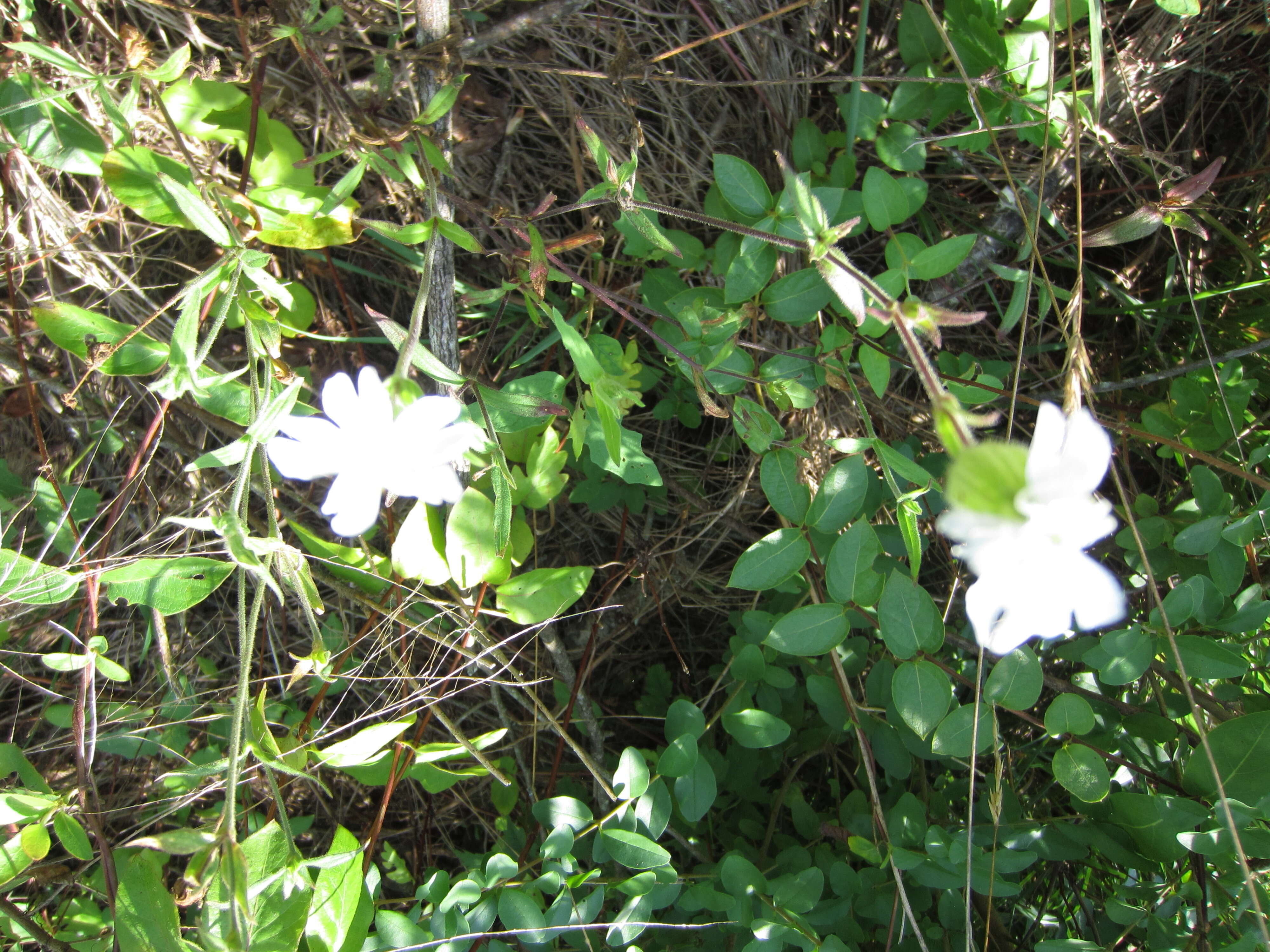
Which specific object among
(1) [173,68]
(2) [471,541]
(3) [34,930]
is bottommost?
(3) [34,930]

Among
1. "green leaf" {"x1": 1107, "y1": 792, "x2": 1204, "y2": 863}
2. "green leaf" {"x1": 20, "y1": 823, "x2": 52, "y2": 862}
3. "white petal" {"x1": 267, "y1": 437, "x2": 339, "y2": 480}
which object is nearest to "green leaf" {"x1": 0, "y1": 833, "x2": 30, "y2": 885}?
"green leaf" {"x1": 20, "y1": 823, "x2": 52, "y2": 862}

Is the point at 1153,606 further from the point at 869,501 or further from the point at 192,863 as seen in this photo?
the point at 192,863

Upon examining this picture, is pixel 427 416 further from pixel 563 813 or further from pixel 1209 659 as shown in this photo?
pixel 1209 659

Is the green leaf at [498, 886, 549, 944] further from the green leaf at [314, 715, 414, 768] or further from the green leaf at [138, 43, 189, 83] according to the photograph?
the green leaf at [138, 43, 189, 83]

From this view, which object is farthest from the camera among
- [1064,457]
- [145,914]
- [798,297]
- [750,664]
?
[750,664]

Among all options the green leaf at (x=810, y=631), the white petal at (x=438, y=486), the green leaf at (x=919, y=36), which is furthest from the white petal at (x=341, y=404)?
the green leaf at (x=919, y=36)

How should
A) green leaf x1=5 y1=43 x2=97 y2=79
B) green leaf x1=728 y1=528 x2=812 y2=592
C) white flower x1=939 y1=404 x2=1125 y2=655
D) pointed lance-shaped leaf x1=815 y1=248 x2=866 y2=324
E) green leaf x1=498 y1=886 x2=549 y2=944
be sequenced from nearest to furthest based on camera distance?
white flower x1=939 y1=404 x2=1125 y2=655, pointed lance-shaped leaf x1=815 y1=248 x2=866 y2=324, green leaf x1=5 y1=43 x2=97 y2=79, green leaf x1=498 y1=886 x2=549 y2=944, green leaf x1=728 y1=528 x2=812 y2=592

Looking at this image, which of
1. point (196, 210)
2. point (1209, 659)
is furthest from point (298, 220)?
point (1209, 659)

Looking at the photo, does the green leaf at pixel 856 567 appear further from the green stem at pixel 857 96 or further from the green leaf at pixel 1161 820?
the green stem at pixel 857 96
